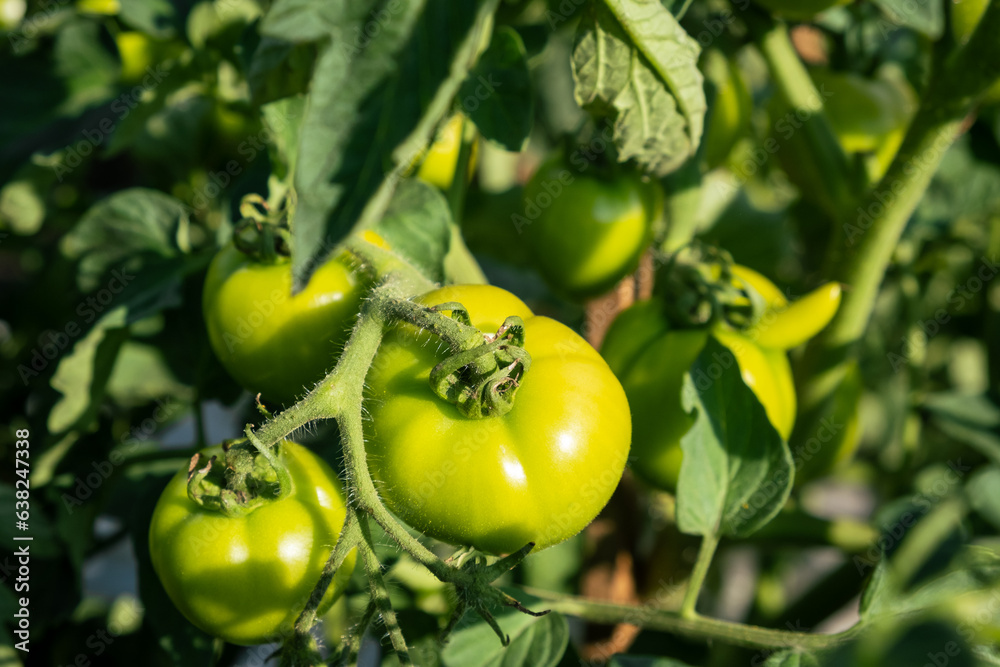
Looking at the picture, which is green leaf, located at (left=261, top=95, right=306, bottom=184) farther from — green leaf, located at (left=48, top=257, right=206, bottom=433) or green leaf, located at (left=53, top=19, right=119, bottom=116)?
green leaf, located at (left=53, top=19, right=119, bottom=116)

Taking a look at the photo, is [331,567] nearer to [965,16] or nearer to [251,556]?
[251,556]

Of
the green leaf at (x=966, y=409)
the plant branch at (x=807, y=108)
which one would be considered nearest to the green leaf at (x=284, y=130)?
the plant branch at (x=807, y=108)

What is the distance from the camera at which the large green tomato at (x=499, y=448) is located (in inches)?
17.2

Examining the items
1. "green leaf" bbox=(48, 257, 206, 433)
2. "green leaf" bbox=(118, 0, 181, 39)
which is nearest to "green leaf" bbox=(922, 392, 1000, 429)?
"green leaf" bbox=(48, 257, 206, 433)

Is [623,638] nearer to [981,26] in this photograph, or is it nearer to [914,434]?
[914,434]

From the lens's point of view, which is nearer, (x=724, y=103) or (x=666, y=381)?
(x=666, y=381)

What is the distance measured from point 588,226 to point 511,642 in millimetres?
384

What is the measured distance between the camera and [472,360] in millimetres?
414

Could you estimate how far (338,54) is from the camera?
0.35 m

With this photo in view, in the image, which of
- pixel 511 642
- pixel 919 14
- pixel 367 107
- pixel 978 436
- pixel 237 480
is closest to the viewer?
pixel 367 107

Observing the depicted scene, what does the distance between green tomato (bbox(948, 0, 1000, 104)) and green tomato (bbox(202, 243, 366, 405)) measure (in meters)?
0.54

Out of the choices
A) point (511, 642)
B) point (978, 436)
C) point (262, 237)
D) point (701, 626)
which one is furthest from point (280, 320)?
point (978, 436)

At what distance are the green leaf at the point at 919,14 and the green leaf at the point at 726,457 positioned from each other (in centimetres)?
34

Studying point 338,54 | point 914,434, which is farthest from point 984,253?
point 338,54
